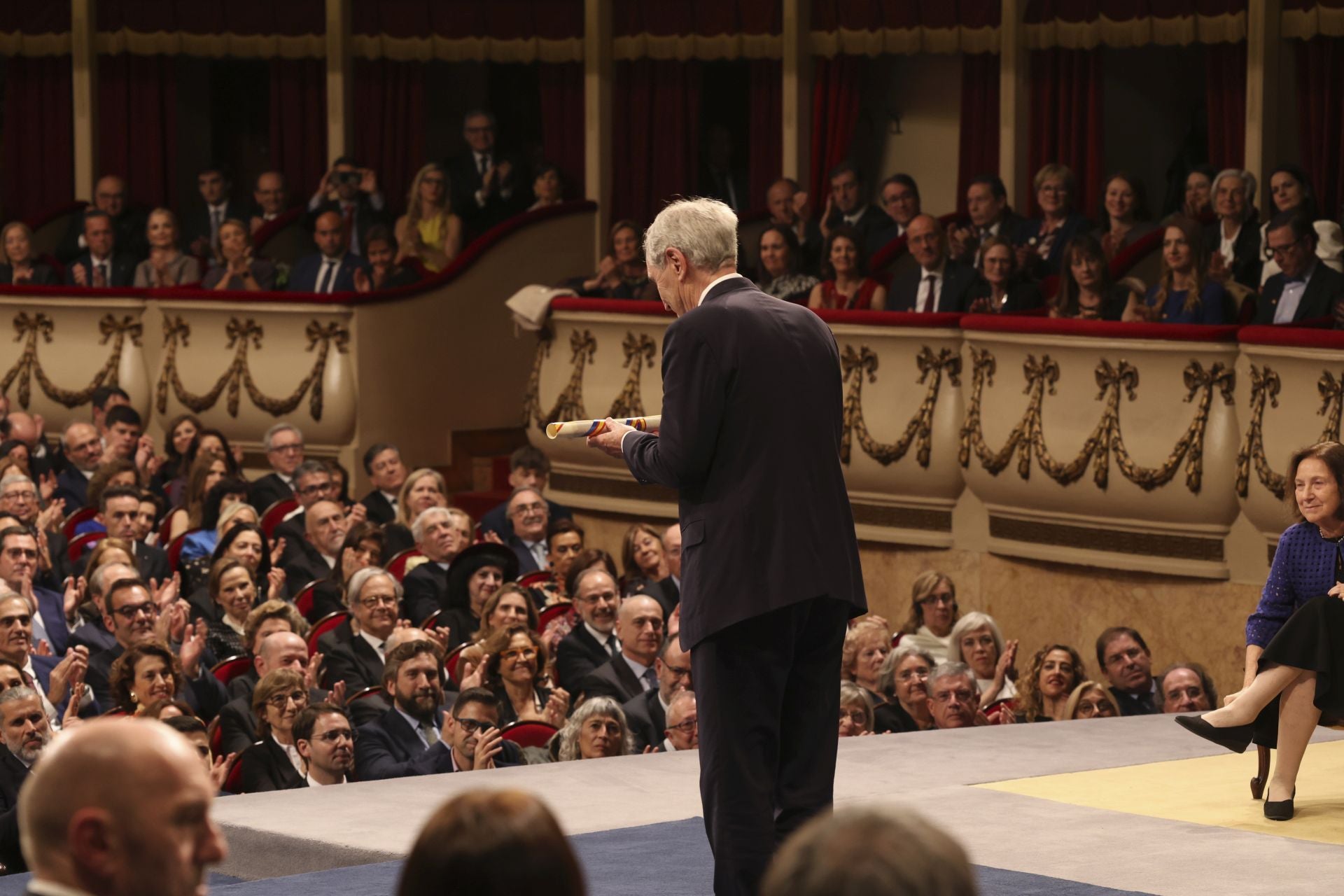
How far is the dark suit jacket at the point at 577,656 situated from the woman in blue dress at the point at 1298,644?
9.60ft

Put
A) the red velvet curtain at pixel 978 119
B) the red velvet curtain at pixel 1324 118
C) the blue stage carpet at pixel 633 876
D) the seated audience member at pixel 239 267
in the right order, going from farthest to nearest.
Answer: the seated audience member at pixel 239 267
the red velvet curtain at pixel 978 119
the red velvet curtain at pixel 1324 118
the blue stage carpet at pixel 633 876

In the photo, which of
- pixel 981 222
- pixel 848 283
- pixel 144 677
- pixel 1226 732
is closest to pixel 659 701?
pixel 144 677

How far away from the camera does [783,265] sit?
9.19 metres

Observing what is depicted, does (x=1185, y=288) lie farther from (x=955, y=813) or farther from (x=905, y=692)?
(x=955, y=813)

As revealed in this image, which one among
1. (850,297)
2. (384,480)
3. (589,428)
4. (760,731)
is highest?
(850,297)

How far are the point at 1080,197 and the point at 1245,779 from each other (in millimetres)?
6065

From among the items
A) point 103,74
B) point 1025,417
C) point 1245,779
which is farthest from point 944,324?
point 103,74

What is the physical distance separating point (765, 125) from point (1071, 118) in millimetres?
1841

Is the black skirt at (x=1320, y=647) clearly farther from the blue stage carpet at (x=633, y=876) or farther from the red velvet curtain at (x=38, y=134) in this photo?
the red velvet curtain at (x=38, y=134)

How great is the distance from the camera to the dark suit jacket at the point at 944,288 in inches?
348

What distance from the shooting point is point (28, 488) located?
8336 millimetres

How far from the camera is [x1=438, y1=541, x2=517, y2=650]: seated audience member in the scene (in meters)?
7.57

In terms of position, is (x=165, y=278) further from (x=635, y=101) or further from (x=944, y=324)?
(x=944, y=324)

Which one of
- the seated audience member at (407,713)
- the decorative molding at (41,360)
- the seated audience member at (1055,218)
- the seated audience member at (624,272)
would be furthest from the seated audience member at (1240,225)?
the decorative molding at (41,360)
